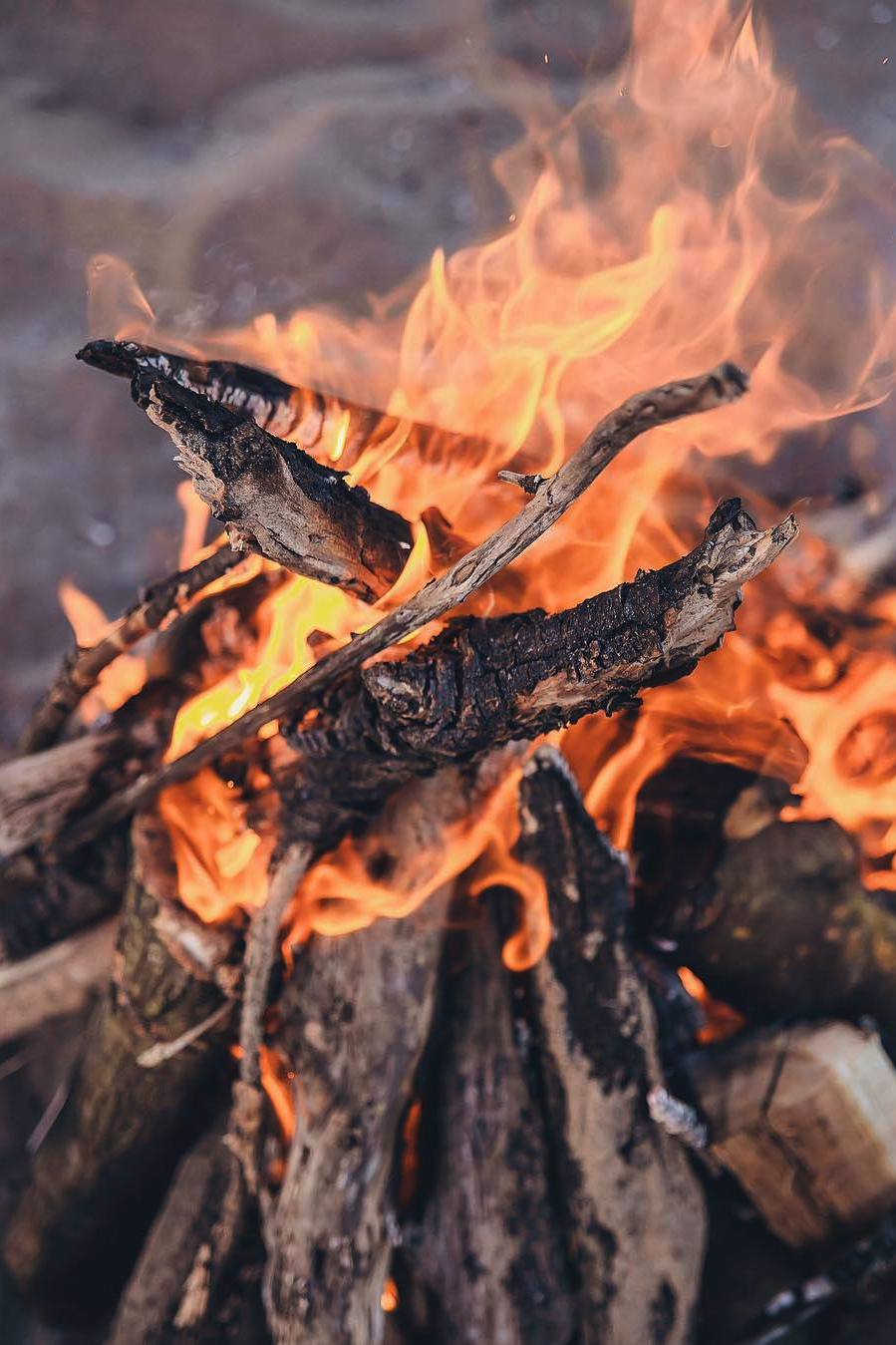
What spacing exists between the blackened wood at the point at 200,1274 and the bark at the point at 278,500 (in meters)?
1.75

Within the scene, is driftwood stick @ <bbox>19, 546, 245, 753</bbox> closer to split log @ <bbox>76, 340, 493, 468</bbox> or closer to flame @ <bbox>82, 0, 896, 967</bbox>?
flame @ <bbox>82, 0, 896, 967</bbox>

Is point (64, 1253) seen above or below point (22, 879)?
below

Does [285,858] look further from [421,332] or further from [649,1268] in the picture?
[421,332]

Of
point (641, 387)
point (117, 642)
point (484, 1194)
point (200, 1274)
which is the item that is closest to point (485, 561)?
point (117, 642)

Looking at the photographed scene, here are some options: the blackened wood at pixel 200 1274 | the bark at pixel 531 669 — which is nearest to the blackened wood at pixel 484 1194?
the blackened wood at pixel 200 1274

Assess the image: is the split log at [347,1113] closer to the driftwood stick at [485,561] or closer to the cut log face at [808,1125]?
the driftwood stick at [485,561]

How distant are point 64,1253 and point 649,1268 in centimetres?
178

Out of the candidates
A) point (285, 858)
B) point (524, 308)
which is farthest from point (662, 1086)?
point (524, 308)

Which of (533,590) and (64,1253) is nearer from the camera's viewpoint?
(533,590)

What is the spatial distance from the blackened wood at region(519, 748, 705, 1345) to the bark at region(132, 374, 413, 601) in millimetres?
727

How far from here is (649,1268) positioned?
2.18 meters

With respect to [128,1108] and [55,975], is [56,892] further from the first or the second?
[128,1108]

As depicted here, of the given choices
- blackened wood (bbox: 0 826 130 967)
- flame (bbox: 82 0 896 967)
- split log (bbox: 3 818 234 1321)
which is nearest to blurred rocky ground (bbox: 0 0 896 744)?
flame (bbox: 82 0 896 967)

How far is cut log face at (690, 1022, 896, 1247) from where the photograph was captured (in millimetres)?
2182
